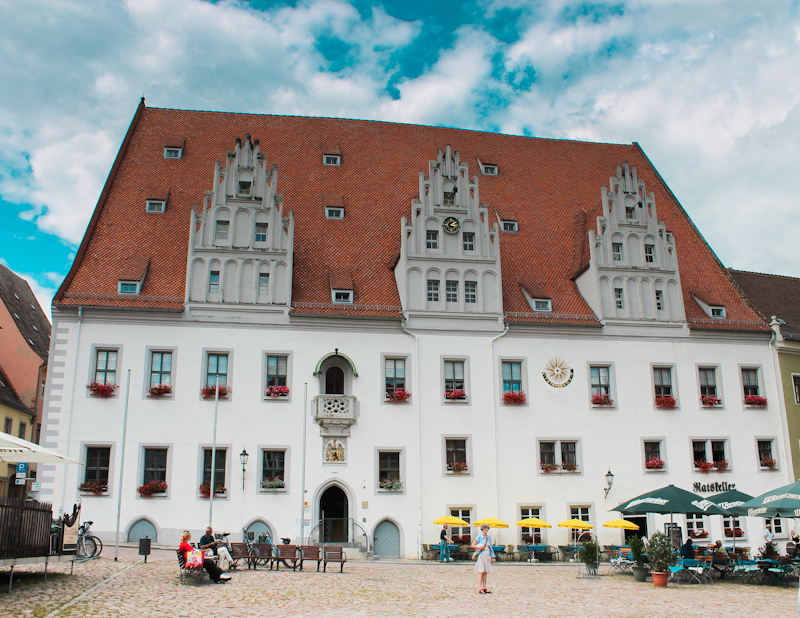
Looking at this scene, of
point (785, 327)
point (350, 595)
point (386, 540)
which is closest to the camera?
point (350, 595)

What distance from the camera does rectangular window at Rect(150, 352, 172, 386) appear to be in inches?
1123

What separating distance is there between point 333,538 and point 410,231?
40.7 feet

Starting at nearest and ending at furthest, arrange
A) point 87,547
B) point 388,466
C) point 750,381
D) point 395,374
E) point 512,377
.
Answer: point 87,547 < point 388,466 < point 395,374 < point 512,377 < point 750,381

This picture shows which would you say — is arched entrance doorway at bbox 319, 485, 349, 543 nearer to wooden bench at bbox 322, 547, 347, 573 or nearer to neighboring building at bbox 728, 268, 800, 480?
wooden bench at bbox 322, 547, 347, 573

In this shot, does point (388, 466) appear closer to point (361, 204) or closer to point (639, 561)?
point (639, 561)

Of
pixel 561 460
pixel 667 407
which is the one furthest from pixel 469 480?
pixel 667 407

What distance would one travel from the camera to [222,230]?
30.7m

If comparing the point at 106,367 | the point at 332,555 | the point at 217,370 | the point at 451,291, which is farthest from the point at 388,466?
the point at 106,367

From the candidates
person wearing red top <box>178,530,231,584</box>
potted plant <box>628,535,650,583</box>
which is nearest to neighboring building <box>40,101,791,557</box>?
potted plant <box>628,535,650,583</box>

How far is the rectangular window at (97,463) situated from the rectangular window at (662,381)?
2163 cm

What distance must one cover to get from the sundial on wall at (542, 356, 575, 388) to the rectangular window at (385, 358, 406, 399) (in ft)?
18.9

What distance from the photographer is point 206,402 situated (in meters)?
28.4

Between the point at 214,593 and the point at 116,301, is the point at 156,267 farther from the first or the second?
the point at 214,593

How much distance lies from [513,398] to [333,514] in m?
8.34
